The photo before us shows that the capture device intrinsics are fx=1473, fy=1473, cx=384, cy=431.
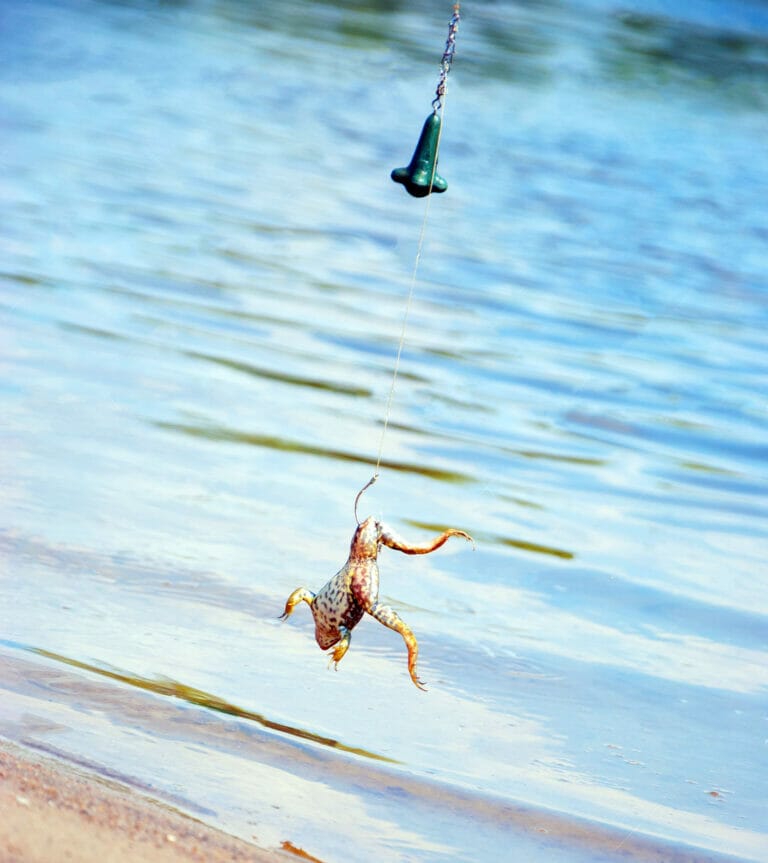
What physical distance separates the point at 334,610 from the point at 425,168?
1456 millimetres

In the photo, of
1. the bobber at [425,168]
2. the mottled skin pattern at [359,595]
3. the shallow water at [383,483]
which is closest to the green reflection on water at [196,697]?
the shallow water at [383,483]

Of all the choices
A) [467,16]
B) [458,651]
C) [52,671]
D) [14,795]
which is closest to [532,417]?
[458,651]

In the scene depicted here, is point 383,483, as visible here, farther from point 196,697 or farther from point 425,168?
point 425,168

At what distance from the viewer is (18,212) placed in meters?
14.4

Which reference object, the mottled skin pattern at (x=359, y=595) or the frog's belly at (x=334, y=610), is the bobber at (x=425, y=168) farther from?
the frog's belly at (x=334, y=610)

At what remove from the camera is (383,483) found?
8805 mm

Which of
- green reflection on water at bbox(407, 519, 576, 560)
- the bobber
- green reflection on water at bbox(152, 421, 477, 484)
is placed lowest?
green reflection on water at bbox(152, 421, 477, 484)

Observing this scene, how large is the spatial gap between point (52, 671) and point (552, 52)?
30903 mm

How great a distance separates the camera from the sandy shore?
416cm

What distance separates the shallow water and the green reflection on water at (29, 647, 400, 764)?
22mm

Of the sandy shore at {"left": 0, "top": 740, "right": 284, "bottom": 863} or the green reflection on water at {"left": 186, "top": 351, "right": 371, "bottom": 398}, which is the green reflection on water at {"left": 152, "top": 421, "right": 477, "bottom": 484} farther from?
the sandy shore at {"left": 0, "top": 740, "right": 284, "bottom": 863}

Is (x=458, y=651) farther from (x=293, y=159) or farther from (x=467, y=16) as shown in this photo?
(x=467, y=16)

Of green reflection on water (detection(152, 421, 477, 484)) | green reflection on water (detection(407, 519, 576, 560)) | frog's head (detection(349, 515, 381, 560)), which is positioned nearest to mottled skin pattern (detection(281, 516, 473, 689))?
frog's head (detection(349, 515, 381, 560))

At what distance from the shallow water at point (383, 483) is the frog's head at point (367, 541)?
97 centimetres
